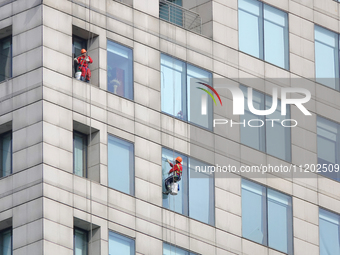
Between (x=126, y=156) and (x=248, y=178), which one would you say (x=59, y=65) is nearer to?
(x=126, y=156)

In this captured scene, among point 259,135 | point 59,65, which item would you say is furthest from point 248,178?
point 59,65

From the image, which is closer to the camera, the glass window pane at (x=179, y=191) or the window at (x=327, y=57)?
the glass window pane at (x=179, y=191)

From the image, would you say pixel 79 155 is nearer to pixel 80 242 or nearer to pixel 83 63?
pixel 80 242

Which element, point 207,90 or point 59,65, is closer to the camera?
point 59,65

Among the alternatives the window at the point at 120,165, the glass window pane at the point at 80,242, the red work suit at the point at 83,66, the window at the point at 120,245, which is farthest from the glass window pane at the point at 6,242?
the red work suit at the point at 83,66

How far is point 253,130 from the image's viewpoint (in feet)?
250

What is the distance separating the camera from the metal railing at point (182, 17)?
7679 cm

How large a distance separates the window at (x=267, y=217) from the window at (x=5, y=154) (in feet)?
43.6

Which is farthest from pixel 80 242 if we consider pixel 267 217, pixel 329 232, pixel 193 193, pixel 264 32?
pixel 264 32

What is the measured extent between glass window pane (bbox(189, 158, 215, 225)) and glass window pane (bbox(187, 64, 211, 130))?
→ 7.63ft

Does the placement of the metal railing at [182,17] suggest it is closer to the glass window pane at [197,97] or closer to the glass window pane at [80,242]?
the glass window pane at [197,97]

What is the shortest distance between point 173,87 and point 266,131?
6.56m

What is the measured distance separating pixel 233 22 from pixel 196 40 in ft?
11.3

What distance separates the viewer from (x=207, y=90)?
7469 cm
